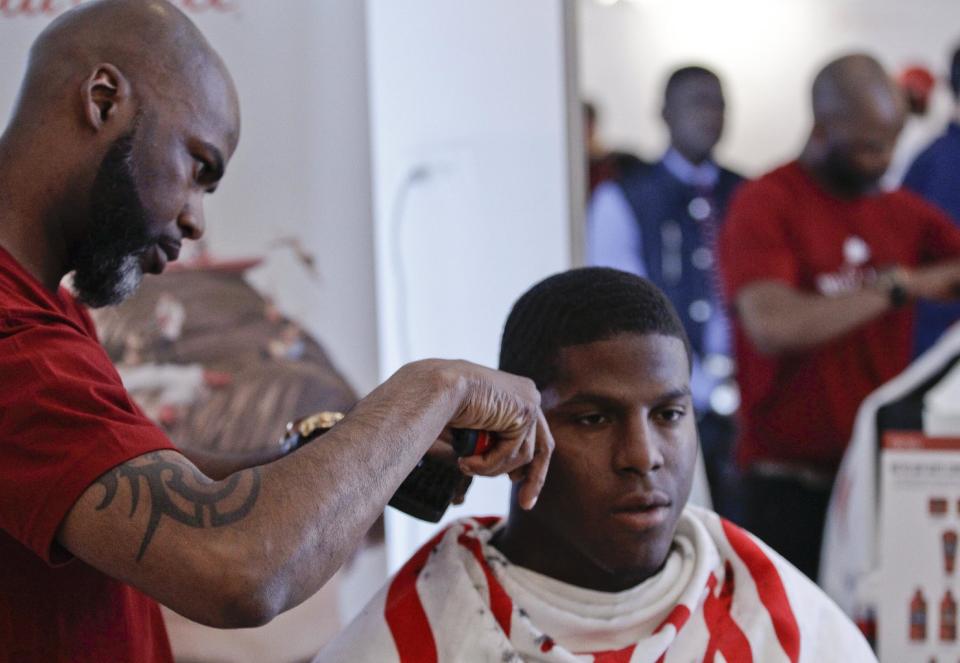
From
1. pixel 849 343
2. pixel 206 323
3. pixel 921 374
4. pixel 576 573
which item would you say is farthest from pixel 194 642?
pixel 849 343

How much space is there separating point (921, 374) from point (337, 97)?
1530 millimetres

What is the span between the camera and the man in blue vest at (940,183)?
358 centimetres

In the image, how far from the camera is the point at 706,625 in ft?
5.39

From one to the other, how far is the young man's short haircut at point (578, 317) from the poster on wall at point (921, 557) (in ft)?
2.98

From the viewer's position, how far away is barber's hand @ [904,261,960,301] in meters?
3.08

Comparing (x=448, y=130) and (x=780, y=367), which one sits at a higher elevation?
(x=448, y=130)

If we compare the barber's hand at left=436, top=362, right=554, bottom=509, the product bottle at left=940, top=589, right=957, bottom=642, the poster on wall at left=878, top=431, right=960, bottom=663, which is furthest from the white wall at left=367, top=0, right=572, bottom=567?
the barber's hand at left=436, top=362, right=554, bottom=509

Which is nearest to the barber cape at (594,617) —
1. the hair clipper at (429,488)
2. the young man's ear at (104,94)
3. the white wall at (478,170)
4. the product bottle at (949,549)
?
the hair clipper at (429,488)

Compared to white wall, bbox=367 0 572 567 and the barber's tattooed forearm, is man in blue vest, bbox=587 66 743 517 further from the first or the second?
the barber's tattooed forearm

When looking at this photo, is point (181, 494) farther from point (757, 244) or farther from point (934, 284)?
point (934, 284)

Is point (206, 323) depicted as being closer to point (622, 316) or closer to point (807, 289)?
point (622, 316)

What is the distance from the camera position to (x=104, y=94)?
1.35m

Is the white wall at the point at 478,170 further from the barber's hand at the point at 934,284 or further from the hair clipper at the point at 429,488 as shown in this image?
the hair clipper at the point at 429,488

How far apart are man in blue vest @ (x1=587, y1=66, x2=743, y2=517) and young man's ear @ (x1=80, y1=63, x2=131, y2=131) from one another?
242cm
